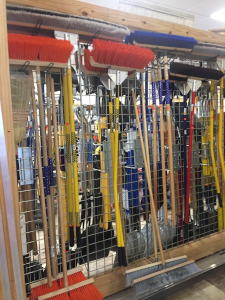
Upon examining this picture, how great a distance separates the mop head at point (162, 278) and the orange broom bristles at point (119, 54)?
53.1 inches

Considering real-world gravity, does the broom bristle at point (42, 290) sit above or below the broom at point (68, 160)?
below

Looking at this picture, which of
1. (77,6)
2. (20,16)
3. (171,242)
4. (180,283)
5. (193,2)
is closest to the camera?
(20,16)

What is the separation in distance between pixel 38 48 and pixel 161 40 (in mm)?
817

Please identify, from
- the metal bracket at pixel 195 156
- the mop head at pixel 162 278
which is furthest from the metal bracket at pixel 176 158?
the mop head at pixel 162 278

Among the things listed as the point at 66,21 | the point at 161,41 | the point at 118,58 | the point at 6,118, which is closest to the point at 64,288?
the point at 6,118

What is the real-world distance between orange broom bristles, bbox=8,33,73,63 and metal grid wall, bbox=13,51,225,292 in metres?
0.21

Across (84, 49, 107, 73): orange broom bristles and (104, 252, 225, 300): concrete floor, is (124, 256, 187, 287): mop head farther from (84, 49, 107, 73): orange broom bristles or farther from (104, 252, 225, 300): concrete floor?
(84, 49, 107, 73): orange broom bristles

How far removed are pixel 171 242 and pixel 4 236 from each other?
149cm

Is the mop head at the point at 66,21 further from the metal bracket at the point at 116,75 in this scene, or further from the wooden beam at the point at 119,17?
the metal bracket at the point at 116,75

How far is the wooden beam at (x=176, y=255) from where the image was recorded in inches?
61.8

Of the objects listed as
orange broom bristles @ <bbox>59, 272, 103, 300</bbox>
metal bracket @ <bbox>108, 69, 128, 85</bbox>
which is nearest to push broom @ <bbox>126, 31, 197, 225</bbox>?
metal bracket @ <bbox>108, 69, 128, 85</bbox>

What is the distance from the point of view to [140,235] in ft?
5.80

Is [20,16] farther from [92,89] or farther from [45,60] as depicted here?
[92,89]

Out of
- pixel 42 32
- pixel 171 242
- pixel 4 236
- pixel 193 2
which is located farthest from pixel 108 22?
pixel 193 2
